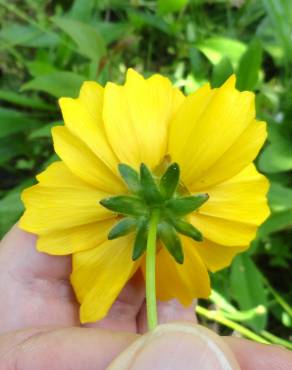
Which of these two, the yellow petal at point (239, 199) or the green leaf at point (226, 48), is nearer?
the yellow petal at point (239, 199)

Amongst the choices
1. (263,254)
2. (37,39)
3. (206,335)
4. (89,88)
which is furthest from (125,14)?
(206,335)

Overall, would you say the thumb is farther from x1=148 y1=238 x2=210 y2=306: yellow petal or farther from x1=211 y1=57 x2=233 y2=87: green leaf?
x1=211 y1=57 x2=233 y2=87: green leaf

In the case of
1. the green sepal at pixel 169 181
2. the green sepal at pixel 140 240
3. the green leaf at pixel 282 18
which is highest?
the green leaf at pixel 282 18

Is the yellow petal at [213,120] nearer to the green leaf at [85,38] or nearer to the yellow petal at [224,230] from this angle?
the yellow petal at [224,230]

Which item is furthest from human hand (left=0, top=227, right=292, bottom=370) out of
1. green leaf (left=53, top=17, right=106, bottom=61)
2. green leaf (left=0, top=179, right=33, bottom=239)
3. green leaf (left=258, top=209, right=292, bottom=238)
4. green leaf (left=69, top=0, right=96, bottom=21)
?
green leaf (left=69, top=0, right=96, bottom=21)

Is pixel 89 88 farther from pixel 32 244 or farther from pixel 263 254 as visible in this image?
pixel 263 254

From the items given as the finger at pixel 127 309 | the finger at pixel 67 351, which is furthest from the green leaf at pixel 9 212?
the finger at pixel 67 351
